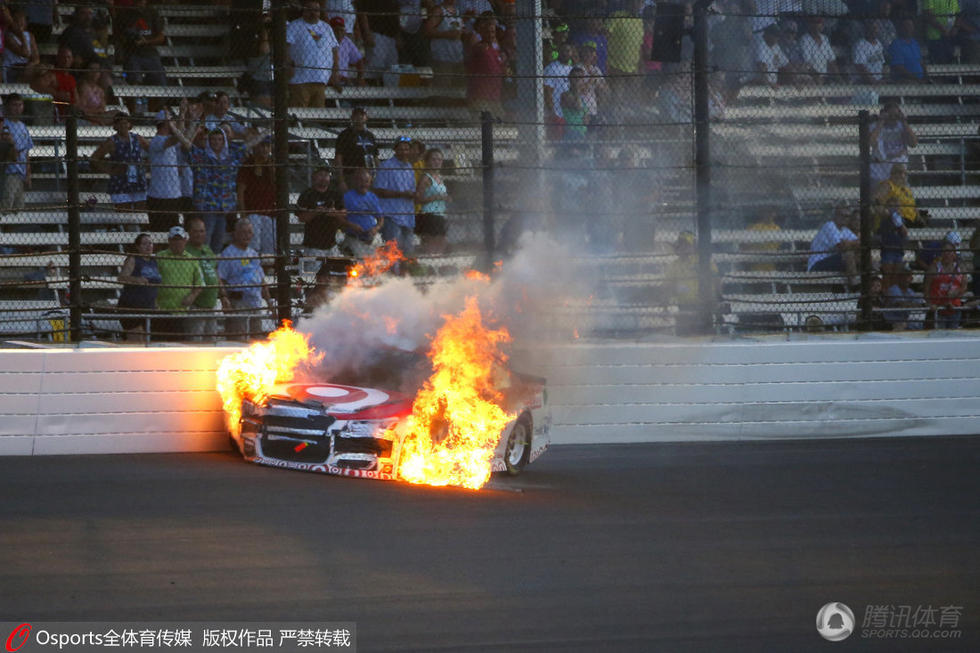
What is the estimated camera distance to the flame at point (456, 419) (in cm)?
851

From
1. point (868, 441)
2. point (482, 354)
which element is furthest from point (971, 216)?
point (482, 354)

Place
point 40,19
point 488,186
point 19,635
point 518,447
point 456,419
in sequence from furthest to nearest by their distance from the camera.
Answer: point 40,19
point 488,186
point 518,447
point 456,419
point 19,635

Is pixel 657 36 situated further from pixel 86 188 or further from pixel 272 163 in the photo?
pixel 86 188

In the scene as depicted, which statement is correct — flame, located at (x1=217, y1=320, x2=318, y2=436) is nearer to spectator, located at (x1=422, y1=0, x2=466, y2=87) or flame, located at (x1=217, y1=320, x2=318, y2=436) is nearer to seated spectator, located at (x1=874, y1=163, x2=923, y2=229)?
spectator, located at (x1=422, y1=0, x2=466, y2=87)

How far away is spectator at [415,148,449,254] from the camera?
34.6ft

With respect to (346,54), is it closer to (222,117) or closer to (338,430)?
(222,117)

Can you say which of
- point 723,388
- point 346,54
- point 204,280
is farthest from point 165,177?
point 723,388

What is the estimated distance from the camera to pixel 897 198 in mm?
11375

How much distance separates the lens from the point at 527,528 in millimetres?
7180

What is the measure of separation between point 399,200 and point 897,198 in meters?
4.06

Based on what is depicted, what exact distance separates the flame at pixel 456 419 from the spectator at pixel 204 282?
2.12m

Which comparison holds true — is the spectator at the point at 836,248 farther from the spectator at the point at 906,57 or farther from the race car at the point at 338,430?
the race car at the point at 338,430

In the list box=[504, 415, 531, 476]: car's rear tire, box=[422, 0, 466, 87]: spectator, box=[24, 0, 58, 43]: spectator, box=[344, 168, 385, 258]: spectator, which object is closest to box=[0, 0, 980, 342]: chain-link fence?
box=[344, 168, 385, 258]: spectator

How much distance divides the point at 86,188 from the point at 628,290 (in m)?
5.10
